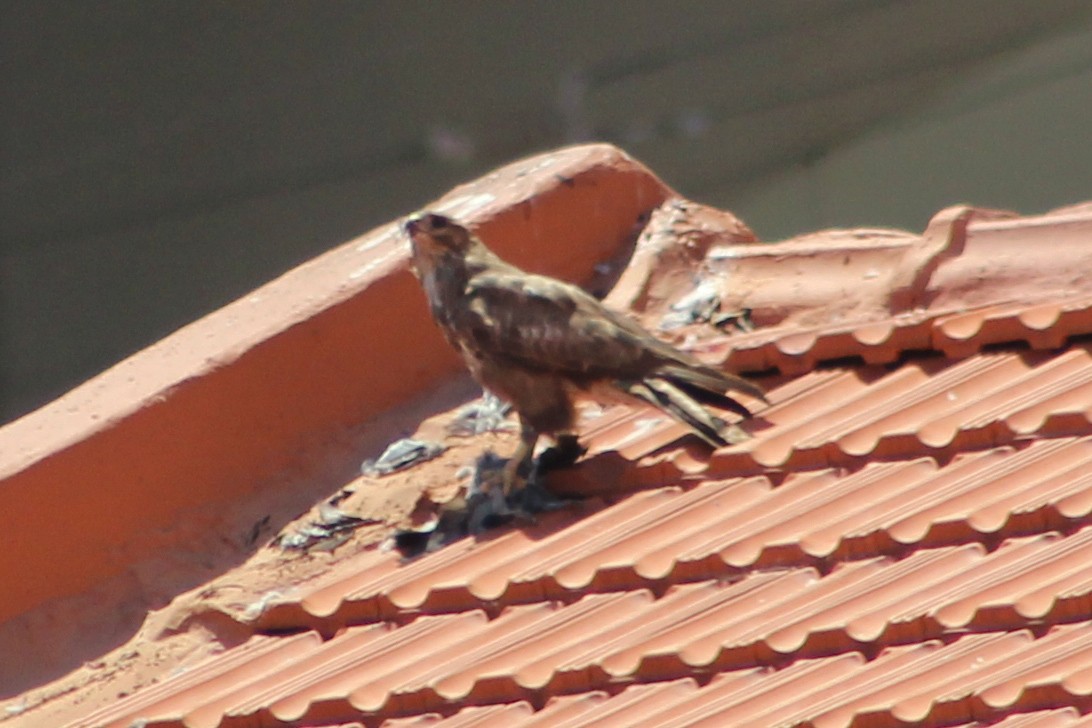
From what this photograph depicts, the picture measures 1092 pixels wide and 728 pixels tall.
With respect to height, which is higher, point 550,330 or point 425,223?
point 425,223

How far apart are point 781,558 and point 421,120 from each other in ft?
24.2

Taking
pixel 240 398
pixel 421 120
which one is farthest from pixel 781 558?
pixel 421 120

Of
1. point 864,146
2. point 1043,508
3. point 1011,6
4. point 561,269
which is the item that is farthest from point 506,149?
point 1043,508

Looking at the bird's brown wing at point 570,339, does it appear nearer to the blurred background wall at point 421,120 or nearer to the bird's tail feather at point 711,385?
the bird's tail feather at point 711,385

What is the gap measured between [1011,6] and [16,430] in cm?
713

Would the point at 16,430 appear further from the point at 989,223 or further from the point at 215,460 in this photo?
the point at 989,223

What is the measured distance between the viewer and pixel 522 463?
173 inches

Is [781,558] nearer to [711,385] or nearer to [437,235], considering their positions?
[711,385]

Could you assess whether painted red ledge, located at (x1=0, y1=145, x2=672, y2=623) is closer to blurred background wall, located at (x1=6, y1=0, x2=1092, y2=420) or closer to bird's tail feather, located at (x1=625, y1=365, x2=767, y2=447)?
bird's tail feather, located at (x1=625, y1=365, x2=767, y2=447)

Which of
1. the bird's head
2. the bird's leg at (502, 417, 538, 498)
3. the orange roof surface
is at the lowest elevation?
the orange roof surface

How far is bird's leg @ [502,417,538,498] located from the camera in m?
4.38

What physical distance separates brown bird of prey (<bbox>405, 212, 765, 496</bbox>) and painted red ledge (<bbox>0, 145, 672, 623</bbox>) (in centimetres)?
Result: 34

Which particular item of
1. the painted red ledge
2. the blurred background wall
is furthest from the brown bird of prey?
the blurred background wall

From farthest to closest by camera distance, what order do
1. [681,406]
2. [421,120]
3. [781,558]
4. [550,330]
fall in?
[421,120], [550,330], [681,406], [781,558]
